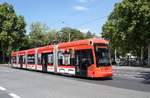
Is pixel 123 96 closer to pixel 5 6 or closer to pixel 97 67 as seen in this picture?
pixel 97 67

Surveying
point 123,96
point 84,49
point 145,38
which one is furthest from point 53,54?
point 145,38

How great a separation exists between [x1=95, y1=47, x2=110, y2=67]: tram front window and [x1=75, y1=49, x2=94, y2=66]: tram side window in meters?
0.44

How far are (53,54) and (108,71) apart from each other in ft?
30.4

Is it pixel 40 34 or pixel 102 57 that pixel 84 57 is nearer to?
pixel 102 57

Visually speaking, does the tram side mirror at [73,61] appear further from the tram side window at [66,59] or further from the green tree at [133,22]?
the green tree at [133,22]

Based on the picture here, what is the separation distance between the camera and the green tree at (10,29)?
8919 centimetres

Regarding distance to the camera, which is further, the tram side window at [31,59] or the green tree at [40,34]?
the green tree at [40,34]

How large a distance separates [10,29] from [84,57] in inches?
2569

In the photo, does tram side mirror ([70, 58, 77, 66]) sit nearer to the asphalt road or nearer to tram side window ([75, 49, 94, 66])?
tram side window ([75, 49, 94, 66])

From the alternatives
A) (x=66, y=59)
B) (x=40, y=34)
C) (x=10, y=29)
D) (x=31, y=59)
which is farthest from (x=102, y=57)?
(x=40, y=34)

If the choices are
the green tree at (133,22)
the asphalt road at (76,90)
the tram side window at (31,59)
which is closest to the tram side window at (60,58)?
the asphalt road at (76,90)

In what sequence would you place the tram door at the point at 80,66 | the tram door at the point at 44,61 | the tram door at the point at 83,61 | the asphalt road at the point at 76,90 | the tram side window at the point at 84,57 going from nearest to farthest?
1. the asphalt road at the point at 76,90
2. the tram side window at the point at 84,57
3. the tram door at the point at 83,61
4. the tram door at the point at 80,66
5. the tram door at the point at 44,61

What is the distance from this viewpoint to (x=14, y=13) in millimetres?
93250

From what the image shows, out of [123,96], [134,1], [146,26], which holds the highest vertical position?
[134,1]
